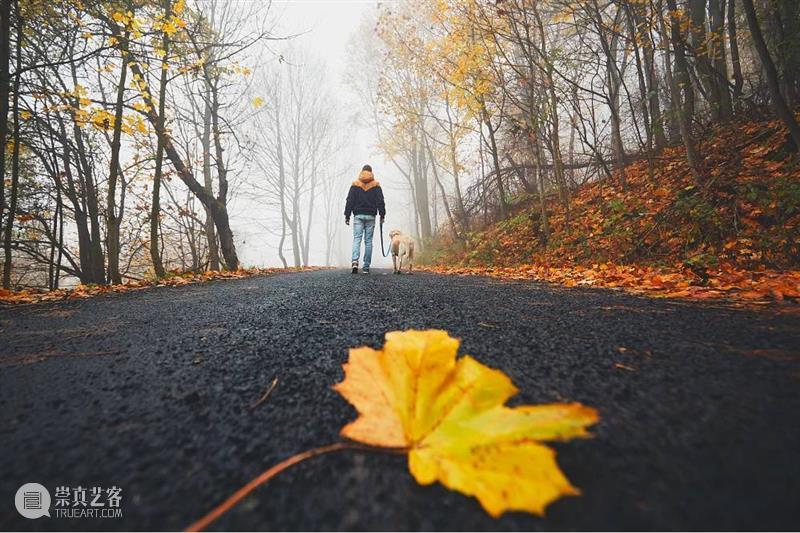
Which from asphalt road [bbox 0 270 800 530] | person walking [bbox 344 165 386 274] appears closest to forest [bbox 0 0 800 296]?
person walking [bbox 344 165 386 274]

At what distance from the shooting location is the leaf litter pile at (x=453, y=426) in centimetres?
46

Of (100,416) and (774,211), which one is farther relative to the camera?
(774,211)

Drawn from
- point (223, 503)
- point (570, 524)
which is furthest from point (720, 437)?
point (223, 503)

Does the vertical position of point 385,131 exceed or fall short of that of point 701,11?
it exceeds it

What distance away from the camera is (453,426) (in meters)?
0.57

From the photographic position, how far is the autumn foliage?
2.92 metres

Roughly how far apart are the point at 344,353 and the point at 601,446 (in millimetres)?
782

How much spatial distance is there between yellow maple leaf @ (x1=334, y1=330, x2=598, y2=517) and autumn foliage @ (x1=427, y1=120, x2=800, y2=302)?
231cm

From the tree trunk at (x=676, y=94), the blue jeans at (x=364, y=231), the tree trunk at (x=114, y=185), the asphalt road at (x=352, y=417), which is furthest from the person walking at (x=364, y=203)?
the asphalt road at (x=352, y=417)

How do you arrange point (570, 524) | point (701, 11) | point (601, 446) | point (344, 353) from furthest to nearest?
point (701, 11), point (344, 353), point (601, 446), point (570, 524)

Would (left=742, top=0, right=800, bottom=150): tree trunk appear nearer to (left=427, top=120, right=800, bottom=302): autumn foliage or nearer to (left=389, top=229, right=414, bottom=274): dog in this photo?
(left=427, top=120, right=800, bottom=302): autumn foliage

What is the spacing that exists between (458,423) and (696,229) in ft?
16.4

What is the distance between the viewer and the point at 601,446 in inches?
21.9

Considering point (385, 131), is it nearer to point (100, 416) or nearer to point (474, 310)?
point (474, 310)
